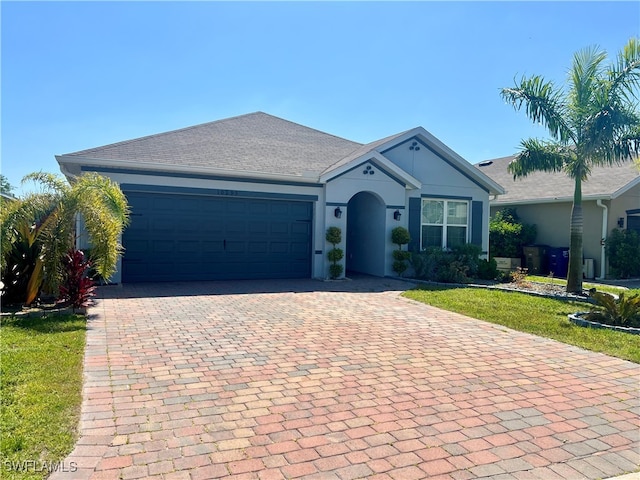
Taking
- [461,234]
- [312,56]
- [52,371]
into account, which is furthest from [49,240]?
[461,234]

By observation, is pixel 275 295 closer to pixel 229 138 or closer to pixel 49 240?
pixel 49 240

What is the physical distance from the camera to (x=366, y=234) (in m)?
15.9

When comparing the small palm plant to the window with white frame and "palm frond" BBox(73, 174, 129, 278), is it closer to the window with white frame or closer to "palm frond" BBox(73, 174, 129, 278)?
the window with white frame

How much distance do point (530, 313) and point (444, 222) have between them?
7.26m

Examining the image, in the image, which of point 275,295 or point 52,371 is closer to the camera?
point 52,371

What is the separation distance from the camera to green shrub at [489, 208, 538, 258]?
1831cm

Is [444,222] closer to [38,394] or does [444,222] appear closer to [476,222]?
[476,222]

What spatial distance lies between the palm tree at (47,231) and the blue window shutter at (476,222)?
12.2 metres

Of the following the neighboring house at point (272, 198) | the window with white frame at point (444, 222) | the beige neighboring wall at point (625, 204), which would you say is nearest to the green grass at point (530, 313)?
the window with white frame at point (444, 222)

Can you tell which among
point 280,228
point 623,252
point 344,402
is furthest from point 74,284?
point 623,252

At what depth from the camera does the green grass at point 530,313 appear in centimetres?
668

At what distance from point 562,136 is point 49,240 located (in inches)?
452

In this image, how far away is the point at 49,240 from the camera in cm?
796

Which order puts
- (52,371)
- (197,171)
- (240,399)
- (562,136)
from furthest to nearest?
1. (197,171)
2. (562,136)
3. (52,371)
4. (240,399)
